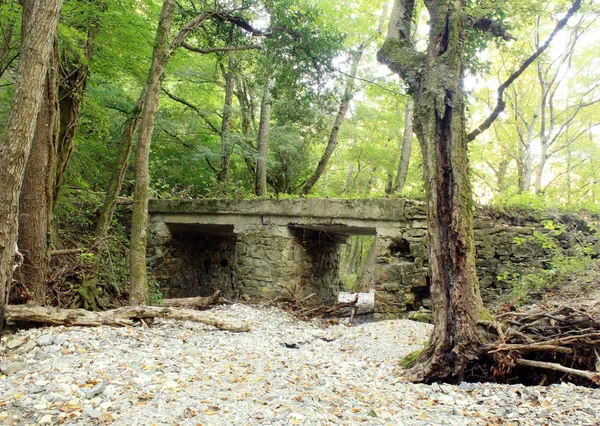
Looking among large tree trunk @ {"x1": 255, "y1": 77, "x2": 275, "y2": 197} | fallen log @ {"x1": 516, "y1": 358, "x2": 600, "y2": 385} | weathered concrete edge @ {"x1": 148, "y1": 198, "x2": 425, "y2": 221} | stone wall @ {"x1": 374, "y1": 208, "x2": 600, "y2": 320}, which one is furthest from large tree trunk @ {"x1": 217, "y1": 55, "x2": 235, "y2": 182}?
fallen log @ {"x1": 516, "y1": 358, "x2": 600, "y2": 385}

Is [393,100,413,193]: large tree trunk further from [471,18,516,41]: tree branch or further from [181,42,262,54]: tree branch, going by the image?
[471,18,516,41]: tree branch

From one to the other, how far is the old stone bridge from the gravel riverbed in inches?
81.8

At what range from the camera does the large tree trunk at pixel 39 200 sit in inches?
160

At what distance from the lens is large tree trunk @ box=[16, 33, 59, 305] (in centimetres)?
406

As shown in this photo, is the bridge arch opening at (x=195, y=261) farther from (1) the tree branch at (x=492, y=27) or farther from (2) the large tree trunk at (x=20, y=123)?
(1) the tree branch at (x=492, y=27)

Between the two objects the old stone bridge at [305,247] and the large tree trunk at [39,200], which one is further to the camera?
the old stone bridge at [305,247]

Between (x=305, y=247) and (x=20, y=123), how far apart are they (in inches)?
207

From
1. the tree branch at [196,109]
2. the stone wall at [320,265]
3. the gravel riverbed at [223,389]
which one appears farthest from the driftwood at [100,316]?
the tree branch at [196,109]

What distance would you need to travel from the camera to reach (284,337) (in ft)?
16.8

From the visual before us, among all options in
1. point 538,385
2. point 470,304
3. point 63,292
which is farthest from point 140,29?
point 538,385

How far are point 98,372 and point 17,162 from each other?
1.70 m

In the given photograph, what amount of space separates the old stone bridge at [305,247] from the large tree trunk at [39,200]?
3561 millimetres

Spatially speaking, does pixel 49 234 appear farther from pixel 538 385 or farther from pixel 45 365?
pixel 538 385

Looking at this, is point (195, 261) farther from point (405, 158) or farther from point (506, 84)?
point (506, 84)
